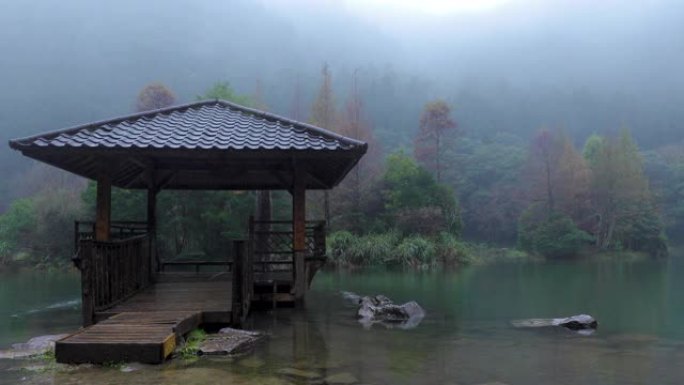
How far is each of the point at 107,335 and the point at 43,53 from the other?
209 ft

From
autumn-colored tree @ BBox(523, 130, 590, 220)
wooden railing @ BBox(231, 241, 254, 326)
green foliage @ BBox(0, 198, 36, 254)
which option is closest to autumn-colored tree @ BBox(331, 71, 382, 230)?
autumn-colored tree @ BBox(523, 130, 590, 220)

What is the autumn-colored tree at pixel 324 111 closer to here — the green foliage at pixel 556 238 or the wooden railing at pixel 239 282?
the green foliage at pixel 556 238

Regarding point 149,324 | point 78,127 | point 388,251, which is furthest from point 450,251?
point 149,324

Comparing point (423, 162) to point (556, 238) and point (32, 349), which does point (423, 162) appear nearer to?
point (556, 238)

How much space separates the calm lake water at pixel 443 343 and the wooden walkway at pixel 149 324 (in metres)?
0.20


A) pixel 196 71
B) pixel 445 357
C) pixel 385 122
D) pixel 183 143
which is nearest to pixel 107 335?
pixel 183 143

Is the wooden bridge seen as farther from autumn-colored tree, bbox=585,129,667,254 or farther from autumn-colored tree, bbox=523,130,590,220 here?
autumn-colored tree, bbox=585,129,667,254

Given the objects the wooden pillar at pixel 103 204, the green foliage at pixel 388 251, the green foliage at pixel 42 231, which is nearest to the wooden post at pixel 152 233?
the wooden pillar at pixel 103 204

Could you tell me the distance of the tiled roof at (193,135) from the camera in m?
6.85

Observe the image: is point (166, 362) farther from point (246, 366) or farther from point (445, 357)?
point (445, 357)

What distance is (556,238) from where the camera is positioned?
29.2 m

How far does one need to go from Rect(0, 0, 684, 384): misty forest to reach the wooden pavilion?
3.20 feet

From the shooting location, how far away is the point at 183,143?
22.8 feet

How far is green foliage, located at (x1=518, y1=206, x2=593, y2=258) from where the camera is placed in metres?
28.9
